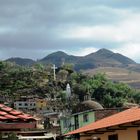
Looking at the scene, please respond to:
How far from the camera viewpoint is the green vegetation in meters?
146

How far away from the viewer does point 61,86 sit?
165 m

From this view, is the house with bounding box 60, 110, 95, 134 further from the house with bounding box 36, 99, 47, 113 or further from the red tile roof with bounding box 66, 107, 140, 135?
the house with bounding box 36, 99, 47, 113

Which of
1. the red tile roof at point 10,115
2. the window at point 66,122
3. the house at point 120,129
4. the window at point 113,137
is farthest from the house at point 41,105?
the red tile roof at point 10,115

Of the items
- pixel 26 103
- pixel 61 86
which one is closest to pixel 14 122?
pixel 26 103

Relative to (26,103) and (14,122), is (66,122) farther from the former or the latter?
(26,103)

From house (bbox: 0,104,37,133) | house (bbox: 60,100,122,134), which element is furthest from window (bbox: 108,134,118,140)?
house (bbox: 60,100,122,134)

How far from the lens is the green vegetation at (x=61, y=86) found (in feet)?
479

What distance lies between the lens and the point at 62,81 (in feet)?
552

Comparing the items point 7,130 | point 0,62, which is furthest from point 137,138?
point 0,62

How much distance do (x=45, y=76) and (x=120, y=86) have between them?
26.2 meters

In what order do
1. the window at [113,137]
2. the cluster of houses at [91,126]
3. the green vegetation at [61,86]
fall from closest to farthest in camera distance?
the cluster of houses at [91,126]
the window at [113,137]
the green vegetation at [61,86]

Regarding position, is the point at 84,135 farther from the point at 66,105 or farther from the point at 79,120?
the point at 66,105

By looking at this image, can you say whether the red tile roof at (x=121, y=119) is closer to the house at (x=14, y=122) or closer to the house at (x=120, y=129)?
the house at (x=120, y=129)

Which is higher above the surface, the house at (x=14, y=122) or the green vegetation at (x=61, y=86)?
the green vegetation at (x=61, y=86)
